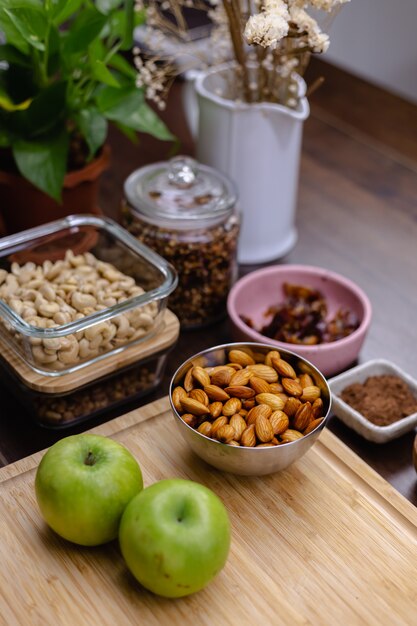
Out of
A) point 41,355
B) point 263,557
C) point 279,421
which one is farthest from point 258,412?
point 41,355

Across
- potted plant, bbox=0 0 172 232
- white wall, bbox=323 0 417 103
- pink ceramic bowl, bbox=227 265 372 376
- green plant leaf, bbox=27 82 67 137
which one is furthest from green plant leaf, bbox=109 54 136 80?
white wall, bbox=323 0 417 103

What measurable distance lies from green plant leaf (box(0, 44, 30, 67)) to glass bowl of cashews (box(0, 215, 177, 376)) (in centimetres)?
23

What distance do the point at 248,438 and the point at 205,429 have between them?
5 centimetres

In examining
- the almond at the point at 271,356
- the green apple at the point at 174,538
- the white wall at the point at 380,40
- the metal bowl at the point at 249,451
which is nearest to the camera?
the green apple at the point at 174,538

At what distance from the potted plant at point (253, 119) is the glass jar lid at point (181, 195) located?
7 cm

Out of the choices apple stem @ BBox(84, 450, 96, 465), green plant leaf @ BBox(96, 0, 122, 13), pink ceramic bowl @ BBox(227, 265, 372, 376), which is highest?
green plant leaf @ BBox(96, 0, 122, 13)

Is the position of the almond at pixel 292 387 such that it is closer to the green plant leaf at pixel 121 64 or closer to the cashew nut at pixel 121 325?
the cashew nut at pixel 121 325

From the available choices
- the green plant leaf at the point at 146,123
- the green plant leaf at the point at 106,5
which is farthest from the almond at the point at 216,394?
the green plant leaf at the point at 106,5

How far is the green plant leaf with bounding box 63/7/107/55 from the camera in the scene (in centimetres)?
109

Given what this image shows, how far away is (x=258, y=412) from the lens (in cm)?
87

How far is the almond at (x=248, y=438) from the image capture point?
2.78 feet

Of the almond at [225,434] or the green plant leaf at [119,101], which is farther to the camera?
the green plant leaf at [119,101]

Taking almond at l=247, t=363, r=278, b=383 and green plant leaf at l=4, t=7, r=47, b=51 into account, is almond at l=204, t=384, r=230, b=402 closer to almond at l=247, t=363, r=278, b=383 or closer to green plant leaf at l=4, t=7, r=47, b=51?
almond at l=247, t=363, r=278, b=383

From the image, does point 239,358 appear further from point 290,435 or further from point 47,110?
point 47,110
